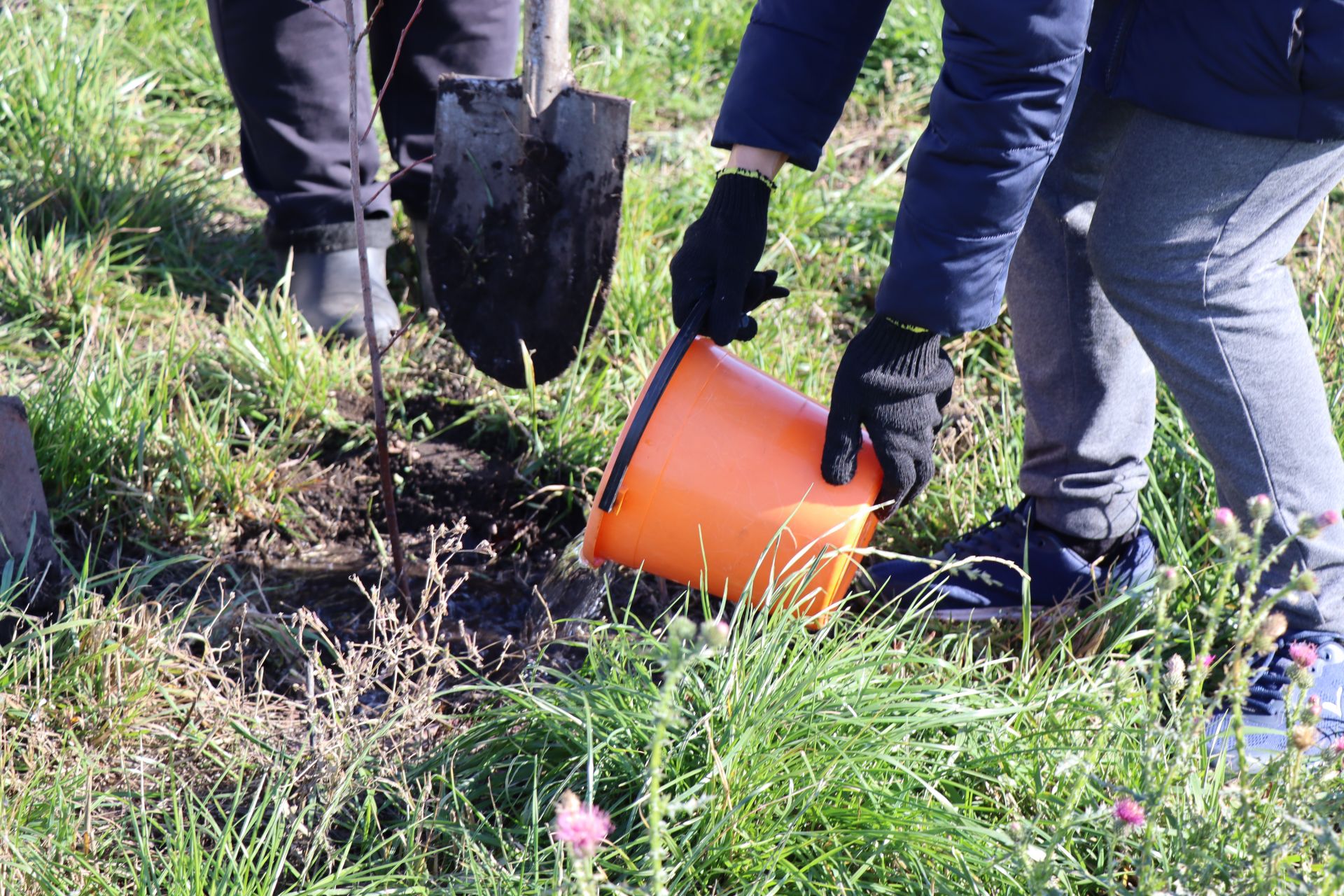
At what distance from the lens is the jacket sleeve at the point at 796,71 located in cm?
166

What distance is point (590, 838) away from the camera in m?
0.85

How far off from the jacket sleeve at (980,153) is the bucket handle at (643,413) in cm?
31

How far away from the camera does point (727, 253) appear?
5.74 ft

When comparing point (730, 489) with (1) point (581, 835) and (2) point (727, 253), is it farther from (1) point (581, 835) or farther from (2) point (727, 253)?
(1) point (581, 835)

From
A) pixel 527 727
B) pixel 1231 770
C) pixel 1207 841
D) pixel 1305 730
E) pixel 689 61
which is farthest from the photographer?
pixel 689 61

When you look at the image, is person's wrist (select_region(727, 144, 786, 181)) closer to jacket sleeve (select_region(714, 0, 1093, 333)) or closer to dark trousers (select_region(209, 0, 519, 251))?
jacket sleeve (select_region(714, 0, 1093, 333))

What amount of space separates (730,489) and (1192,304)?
2.49 feet

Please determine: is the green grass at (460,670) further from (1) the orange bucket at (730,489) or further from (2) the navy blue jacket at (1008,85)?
(2) the navy blue jacket at (1008,85)

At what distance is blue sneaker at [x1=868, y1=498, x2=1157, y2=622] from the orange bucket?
41 centimetres

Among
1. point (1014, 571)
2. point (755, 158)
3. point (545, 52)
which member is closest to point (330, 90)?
point (545, 52)

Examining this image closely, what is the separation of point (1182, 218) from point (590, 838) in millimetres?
1296

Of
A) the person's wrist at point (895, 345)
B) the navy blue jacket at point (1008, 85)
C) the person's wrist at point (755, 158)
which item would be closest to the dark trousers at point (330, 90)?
the person's wrist at point (755, 158)

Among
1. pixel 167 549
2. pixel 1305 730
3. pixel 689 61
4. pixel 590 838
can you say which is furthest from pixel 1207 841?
pixel 689 61

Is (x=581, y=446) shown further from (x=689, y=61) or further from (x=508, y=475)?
(x=689, y=61)
